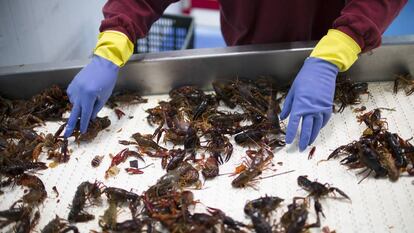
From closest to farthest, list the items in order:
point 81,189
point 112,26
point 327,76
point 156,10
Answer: point 81,189
point 327,76
point 112,26
point 156,10

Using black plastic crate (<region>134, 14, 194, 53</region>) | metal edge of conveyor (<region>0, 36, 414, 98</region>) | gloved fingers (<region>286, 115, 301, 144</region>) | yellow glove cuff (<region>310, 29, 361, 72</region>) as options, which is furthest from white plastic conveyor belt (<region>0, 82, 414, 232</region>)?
black plastic crate (<region>134, 14, 194, 53</region>)

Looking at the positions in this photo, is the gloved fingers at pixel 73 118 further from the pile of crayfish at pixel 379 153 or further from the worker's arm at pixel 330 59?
the pile of crayfish at pixel 379 153

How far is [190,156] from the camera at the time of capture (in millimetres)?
2590

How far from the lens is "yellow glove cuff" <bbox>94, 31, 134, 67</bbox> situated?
2703mm

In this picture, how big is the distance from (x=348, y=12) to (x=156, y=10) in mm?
1399

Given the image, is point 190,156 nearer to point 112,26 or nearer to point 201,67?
point 201,67

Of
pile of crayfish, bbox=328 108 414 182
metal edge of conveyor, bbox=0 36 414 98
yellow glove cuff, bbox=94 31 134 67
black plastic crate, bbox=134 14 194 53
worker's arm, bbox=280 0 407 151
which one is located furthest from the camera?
black plastic crate, bbox=134 14 194 53

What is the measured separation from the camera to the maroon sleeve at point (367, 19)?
7.90 ft

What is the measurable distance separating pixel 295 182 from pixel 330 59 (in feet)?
2.68

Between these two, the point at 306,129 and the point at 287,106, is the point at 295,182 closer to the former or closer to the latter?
the point at 306,129

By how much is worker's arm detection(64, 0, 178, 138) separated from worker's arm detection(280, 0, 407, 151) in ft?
3.99

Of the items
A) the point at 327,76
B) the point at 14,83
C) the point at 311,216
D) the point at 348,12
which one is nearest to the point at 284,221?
the point at 311,216

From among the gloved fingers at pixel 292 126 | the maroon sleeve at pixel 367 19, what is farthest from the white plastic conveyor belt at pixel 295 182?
the maroon sleeve at pixel 367 19

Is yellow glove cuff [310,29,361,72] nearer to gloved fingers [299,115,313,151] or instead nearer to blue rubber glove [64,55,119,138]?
gloved fingers [299,115,313,151]
